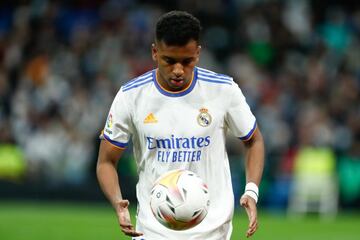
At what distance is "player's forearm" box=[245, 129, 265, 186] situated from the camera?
6.39 meters

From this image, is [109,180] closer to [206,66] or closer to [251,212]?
[251,212]

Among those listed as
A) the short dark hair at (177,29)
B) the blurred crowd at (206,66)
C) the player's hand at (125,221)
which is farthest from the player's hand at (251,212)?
the blurred crowd at (206,66)

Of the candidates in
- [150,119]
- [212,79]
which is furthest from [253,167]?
[150,119]

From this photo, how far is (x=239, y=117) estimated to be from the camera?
636 centimetres

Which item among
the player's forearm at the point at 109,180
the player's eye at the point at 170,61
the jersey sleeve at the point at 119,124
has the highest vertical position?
the player's eye at the point at 170,61

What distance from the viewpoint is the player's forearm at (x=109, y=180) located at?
20.7 ft

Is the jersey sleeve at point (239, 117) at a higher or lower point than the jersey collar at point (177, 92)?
lower

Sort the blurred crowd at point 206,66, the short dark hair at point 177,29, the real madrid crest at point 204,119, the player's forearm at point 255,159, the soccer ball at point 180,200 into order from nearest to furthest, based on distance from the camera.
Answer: the soccer ball at point 180,200
the short dark hair at point 177,29
the real madrid crest at point 204,119
the player's forearm at point 255,159
the blurred crowd at point 206,66

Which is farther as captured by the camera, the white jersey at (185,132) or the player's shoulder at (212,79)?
the player's shoulder at (212,79)

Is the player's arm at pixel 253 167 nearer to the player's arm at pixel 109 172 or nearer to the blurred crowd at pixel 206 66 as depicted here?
the player's arm at pixel 109 172

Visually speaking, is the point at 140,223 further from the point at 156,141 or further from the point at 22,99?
the point at 22,99

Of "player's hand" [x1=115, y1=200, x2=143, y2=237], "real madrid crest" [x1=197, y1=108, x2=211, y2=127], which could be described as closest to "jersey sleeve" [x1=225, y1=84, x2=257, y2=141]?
"real madrid crest" [x1=197, y1=108, x2=211, y2=127]

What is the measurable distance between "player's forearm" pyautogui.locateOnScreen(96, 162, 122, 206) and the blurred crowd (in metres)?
11.1

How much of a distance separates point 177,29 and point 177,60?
18 centimetres
